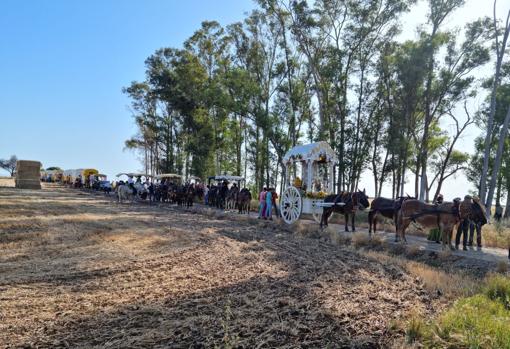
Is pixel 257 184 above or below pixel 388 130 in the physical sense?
below

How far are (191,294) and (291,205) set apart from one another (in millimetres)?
11743

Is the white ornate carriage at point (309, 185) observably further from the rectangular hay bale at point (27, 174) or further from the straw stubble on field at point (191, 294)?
the rectangular hay bale at point (27, 174)

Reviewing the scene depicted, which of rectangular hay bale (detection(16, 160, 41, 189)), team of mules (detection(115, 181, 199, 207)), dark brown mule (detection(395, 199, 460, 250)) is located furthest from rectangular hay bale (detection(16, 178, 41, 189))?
dark brown mule (detection(395, 199, 460, 250))

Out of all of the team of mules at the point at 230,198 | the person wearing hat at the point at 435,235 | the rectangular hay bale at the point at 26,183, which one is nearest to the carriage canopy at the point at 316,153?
the person wearing hat at the point at 435,235

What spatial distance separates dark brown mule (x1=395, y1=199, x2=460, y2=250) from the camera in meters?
11.9

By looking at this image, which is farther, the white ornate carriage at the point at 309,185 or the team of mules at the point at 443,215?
the white ornate carriage at the point at 309,185

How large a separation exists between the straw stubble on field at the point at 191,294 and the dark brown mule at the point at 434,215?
2620 millimetres

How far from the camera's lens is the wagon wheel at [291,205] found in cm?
1760

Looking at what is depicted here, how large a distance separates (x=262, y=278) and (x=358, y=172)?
25.0 m

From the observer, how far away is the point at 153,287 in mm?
6961

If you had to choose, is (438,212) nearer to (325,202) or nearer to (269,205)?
(325,202)

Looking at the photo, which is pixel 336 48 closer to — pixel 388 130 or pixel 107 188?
pixel 388 130

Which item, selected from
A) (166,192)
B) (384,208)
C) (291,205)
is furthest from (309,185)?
(166,192)

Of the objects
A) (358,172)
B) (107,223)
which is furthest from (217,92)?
(107,223)
